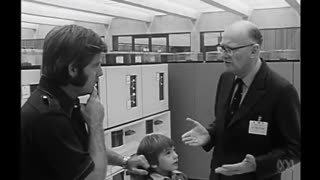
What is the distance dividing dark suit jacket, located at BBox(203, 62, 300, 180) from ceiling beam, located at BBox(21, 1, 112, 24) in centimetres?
610

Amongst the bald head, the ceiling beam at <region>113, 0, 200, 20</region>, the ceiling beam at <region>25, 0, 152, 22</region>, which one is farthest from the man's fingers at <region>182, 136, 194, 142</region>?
the ceiling beam at <region>113, 0, 200, 20</region>

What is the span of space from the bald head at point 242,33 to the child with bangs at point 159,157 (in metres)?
0.42

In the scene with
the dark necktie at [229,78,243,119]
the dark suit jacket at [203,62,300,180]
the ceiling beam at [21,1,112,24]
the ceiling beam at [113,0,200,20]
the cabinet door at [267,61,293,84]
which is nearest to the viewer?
the dark suit jacket at [203,62,300,180]

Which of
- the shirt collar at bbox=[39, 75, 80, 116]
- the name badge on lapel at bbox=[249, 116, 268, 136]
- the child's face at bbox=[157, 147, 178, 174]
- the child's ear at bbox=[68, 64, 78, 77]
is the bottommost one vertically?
the child's face at bbox=[157, 147, 178, 174]

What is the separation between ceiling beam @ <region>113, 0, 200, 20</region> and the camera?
7.12 m

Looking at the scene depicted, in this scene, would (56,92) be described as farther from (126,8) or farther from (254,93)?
(126,8)

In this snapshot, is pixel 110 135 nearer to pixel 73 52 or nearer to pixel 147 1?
pixel 73 52

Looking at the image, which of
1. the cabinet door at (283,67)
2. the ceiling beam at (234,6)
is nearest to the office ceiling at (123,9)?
the ceiling beam at (234,6)

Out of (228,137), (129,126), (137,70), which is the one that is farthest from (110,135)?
(228,137)

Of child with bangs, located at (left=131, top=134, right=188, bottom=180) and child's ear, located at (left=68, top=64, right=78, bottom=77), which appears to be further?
child with bangs, located at (left=131, top=134, right=188, bottom=180)

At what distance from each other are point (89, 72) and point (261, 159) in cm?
65

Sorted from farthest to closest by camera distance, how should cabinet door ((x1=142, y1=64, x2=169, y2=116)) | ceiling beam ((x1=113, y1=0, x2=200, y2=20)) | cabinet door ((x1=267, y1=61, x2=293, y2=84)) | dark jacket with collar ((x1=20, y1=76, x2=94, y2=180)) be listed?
ceiling beam ((x1=113, y1=0, x2=200, y2=20)), cabinet door ((x1=142, y1=64, x2=169, y2=116)), cabinet door ((x1=267, y1=61, x2=293, y2=84)), dark jacket with collar ((x1=20, y1=76, x2=94, y2=180))

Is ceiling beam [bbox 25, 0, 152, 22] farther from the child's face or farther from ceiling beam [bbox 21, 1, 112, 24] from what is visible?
the child's face
